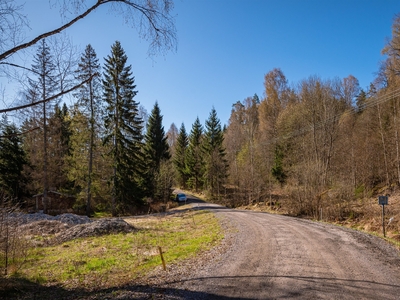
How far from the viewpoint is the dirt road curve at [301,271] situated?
5.35m

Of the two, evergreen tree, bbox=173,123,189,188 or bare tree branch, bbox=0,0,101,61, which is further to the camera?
evergreen tree, bbox=173,123,189,188

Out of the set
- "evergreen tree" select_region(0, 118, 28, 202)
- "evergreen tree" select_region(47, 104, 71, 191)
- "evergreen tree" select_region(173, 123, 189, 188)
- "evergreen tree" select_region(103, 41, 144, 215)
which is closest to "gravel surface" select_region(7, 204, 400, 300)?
"evergreen tree" select_region(103, 41, 144, 215)

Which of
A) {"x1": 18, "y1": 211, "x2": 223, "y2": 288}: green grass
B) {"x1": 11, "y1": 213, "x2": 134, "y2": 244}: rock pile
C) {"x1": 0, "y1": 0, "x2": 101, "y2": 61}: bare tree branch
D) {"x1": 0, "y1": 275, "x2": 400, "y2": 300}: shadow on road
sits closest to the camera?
Answer: {"x1": 0, "y1": 0, "x2": 101, "y2": 61}: bare tree branch

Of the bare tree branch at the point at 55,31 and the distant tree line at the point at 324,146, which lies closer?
the bare tree branch at the point at 55,31

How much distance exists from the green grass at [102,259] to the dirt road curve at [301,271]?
1.73m

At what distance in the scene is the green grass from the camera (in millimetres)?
7094

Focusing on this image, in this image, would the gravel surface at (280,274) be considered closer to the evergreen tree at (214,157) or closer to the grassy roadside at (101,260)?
the grassy roadside at (101,260)

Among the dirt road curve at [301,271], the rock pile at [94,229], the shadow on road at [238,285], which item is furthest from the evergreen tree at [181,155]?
the shadow on road at [238,285]

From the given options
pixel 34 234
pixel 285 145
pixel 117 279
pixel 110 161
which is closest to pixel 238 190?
pixel 285 145

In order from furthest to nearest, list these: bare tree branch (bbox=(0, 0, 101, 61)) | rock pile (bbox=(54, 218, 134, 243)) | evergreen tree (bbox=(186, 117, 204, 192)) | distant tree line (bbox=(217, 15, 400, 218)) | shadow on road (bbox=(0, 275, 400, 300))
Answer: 1. evergreen tree (bbox=(186, 117, 204, 192))
2. distant tree line (bbox=(217, 15, 400, 218))
3. rock pile (bbox=(54, 218, 134, 243))
4. shadow on road (bbox=(0, 275, 400, 300))
5. bare tree branch (bbox=(0, 0, 101, 61))

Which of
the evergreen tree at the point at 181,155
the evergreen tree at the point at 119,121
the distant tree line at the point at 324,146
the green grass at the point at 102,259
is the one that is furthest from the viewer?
the evergreen tree at the point at 181,155

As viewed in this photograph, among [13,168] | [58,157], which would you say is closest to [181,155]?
[58,157]

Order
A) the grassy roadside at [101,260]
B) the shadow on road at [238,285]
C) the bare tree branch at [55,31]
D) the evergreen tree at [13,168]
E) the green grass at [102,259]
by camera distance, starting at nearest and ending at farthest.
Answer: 1. the bare tree branch at [55,31]
2. the shadow on road at [238,285]
3. the grassy roadside at [101,260]
4. the green grass at [102,259]
5. the evergreen tree at [13,168]

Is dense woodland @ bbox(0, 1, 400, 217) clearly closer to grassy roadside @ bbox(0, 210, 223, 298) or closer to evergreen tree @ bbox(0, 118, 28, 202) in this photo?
evergreen tree @ bbox(0, 118, 28, 202)
